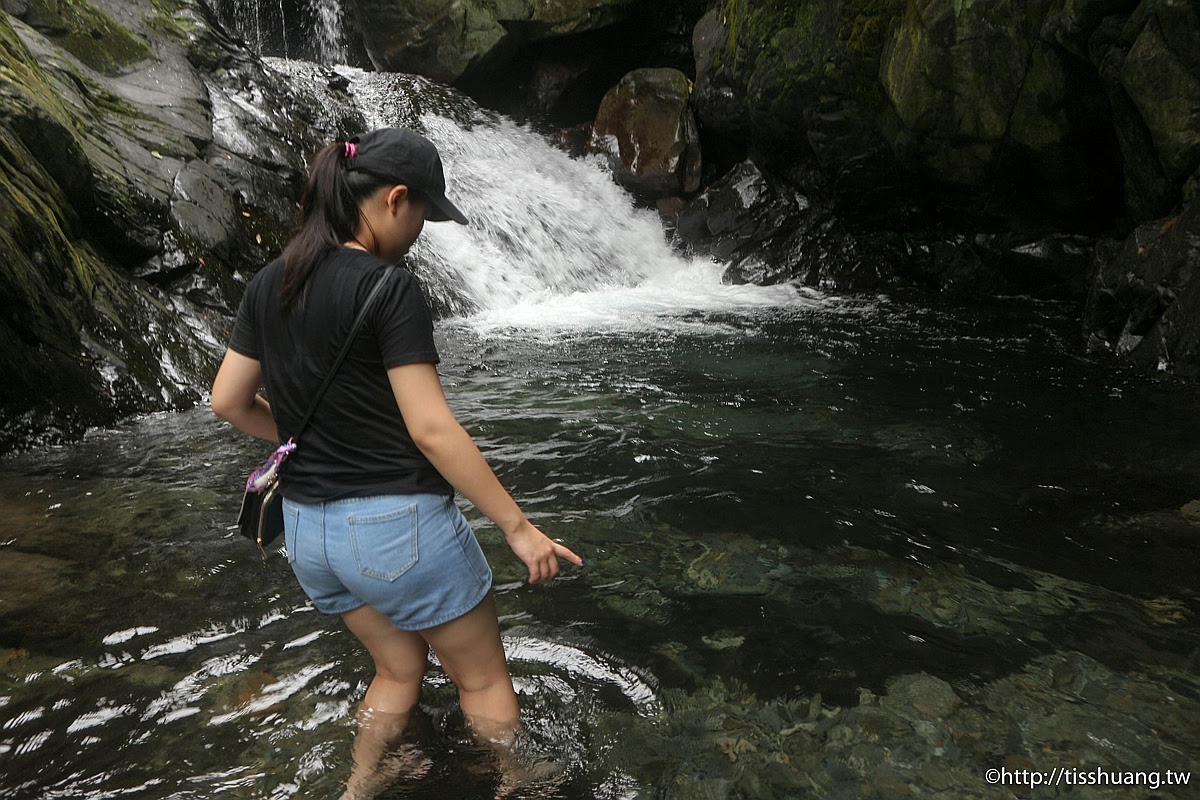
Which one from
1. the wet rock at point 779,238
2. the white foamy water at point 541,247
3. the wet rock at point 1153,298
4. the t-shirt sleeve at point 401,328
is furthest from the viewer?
the wet rock at point 779,238

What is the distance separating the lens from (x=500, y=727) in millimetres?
2465

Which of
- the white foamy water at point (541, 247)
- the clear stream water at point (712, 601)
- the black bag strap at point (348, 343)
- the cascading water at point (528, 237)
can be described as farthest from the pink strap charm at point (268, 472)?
the cascading water at point (528, 237)

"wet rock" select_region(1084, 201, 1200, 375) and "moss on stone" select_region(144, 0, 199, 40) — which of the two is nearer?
"wet rock" select_region(1084, 201, 1200, 375)

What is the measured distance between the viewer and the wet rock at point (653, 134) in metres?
13.6

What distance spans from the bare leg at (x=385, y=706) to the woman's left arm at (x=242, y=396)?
2.05 feet

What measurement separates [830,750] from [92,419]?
5.26 meters

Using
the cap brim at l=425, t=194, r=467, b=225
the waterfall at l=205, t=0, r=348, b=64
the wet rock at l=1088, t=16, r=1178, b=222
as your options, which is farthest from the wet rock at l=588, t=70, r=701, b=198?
the cap brim at l=425, t=194, r=467, b=225

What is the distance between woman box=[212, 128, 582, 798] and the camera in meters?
2.06

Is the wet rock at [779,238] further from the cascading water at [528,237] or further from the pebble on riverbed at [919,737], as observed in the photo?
the pebble on riverbed at [919,737]

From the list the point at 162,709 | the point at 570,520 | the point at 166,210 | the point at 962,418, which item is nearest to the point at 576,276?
the point at 166,210

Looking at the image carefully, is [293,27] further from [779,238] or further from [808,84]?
[808,84]

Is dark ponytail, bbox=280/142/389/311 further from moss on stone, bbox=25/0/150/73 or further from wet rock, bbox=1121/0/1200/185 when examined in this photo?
moss on stone, bbox=25/0/150/73

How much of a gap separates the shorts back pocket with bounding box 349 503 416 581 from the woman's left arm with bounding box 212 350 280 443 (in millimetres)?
451

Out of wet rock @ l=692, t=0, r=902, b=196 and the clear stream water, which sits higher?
wet rock @ l=692, t=0, r=902, b=196
